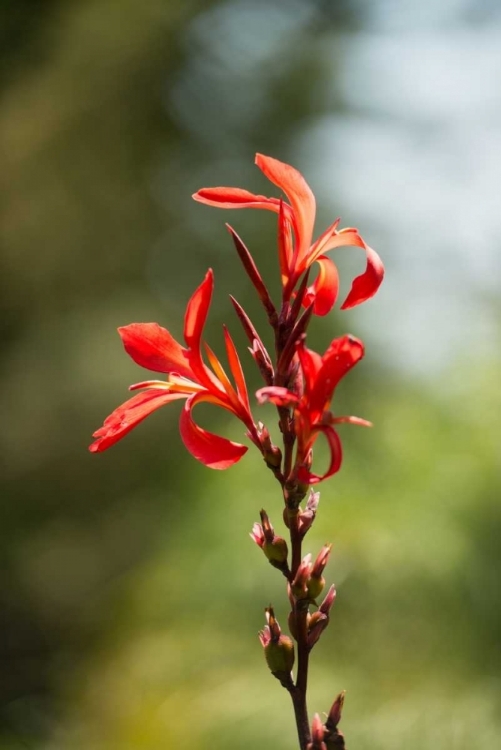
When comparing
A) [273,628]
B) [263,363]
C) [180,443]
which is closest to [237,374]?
[263,363]

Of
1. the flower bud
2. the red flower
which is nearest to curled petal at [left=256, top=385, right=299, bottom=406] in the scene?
the red flower

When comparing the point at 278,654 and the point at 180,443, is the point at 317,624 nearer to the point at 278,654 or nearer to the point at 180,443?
the point at 278,654

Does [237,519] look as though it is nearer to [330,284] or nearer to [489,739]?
[489,739]

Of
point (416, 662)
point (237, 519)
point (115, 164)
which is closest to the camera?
point (416, 662)

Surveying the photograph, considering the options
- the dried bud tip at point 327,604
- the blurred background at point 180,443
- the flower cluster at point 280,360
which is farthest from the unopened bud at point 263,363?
the blurred background at point 180,443

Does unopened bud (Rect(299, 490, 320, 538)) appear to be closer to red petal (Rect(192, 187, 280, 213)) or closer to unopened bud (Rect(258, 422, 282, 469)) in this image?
unopened bud (Rect(258, 422, 282, 469))

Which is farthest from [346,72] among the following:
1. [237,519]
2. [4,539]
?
[4,539]
